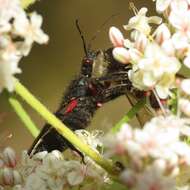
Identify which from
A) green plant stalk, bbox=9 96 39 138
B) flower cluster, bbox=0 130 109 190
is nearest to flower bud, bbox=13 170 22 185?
flower cluster, bbox=0 130 109 190

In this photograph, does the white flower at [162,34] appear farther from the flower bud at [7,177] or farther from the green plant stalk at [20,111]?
the flower bud at [7,177]

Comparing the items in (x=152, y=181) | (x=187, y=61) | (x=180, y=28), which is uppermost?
A: (x=180, y=28)

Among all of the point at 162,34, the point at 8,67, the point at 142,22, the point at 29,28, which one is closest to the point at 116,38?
the point at 142,22

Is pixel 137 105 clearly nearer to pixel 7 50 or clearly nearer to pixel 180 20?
pixel 180 20

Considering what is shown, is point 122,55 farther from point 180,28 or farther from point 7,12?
point 7,12

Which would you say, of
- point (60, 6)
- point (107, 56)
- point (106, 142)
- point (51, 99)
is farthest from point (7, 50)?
point (60, 6)

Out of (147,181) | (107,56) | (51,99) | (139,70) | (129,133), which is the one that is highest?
(51,99)

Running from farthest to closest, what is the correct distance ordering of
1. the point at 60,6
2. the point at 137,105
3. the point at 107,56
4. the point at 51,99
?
the point at 60,6 < the point at 51,99 < the point at 107,56 < the point at 137,105
